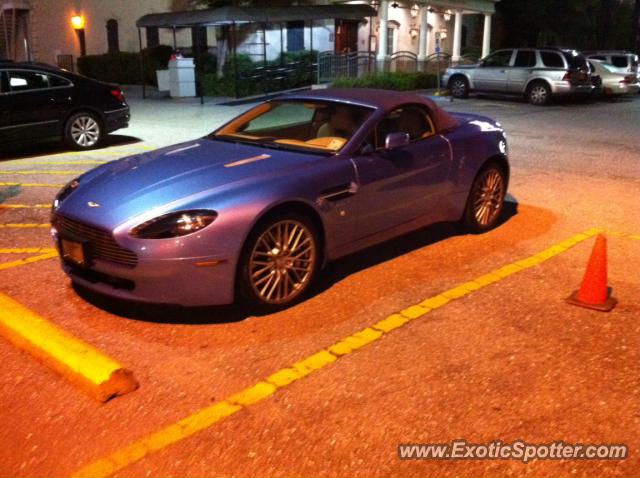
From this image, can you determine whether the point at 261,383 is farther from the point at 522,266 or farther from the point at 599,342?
the point at 522,266

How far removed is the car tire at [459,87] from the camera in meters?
22.4

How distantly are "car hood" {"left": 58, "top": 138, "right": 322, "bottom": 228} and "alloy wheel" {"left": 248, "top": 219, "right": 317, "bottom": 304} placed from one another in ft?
1.26

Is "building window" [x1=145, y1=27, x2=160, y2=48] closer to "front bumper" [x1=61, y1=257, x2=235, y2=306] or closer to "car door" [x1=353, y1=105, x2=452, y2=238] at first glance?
"car door" [x1=353, y1=105, x2=452, y2=238]

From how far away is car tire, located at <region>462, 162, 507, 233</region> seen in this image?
6379mm

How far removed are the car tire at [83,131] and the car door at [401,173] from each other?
7.47m

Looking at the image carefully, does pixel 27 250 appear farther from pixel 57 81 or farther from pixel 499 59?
pixel 499 59

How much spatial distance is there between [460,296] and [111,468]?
112 inches

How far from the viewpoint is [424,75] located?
85.8 ft

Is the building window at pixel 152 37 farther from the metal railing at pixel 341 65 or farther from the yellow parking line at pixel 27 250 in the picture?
the yellow parking line at pixel 27 250

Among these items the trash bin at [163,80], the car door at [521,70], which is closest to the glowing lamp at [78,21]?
the trash bin at [163,80]

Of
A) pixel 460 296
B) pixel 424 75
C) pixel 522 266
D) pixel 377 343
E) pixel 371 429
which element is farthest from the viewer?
pixel 424 75

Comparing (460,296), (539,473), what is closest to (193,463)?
(539,473)

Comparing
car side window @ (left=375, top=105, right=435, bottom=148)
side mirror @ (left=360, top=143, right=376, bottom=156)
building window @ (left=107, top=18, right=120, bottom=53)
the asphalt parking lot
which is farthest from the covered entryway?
side mirror @ (left=360, top=143, right=376, bottom=156)

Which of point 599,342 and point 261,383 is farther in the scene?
point 599,342
